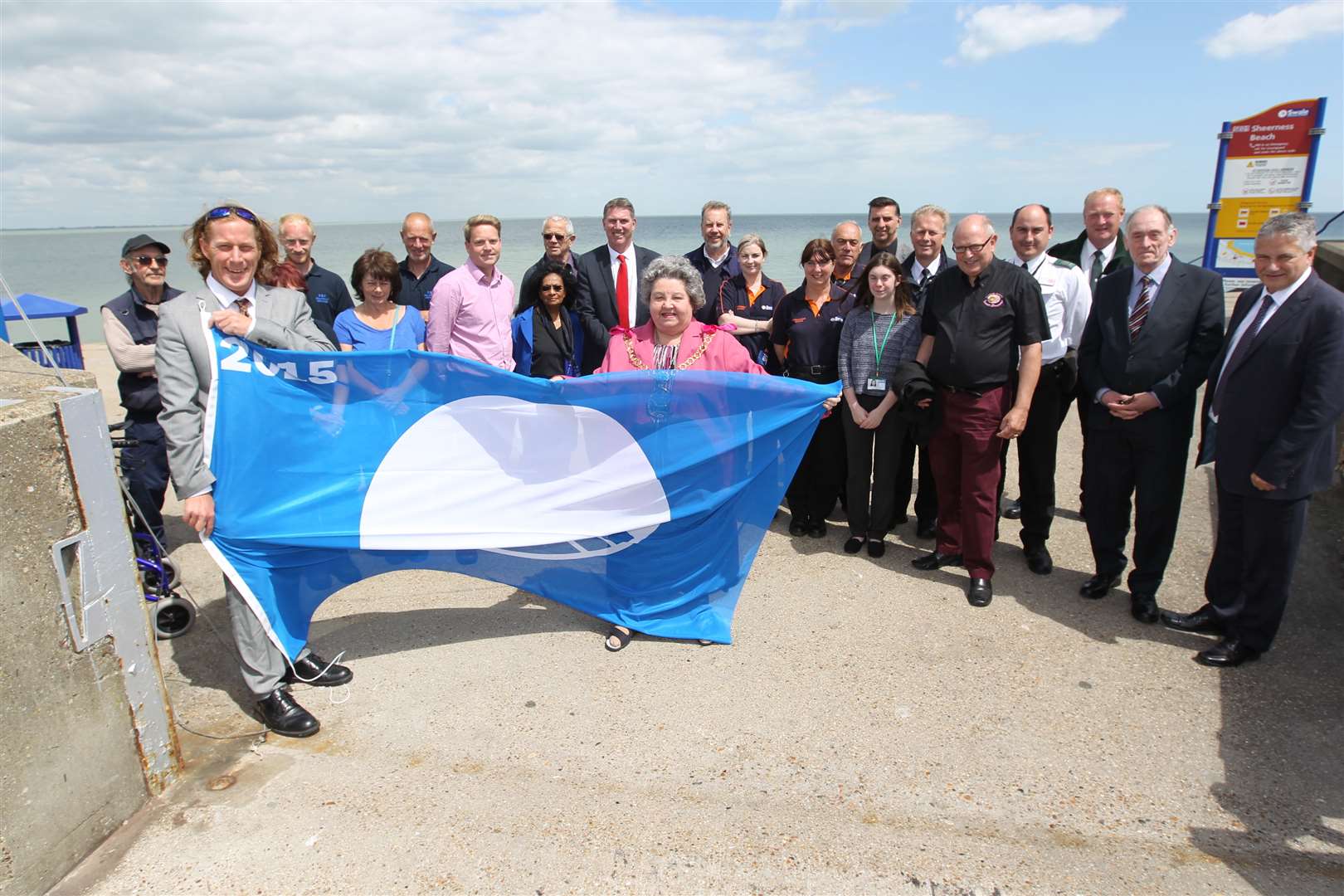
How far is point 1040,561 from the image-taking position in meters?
5.20

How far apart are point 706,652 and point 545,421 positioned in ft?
4.84

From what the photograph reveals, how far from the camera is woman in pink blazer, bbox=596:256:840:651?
4355 millimetres

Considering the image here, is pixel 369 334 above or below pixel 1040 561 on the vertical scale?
above

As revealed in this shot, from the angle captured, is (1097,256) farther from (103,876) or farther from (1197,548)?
(103,876)

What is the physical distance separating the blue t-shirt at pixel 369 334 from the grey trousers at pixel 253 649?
2281 mm

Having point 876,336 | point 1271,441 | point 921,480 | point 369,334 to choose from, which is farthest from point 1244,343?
point 369,334

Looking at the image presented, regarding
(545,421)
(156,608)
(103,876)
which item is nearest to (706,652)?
(545,421)

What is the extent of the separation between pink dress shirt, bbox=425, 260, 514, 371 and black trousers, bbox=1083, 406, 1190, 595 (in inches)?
148

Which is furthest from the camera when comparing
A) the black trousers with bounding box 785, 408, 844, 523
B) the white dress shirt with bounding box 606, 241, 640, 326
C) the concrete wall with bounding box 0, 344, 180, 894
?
the white dress shirt with bounding box 606, 241, 640, 326

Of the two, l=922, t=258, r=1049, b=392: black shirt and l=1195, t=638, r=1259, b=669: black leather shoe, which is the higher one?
l=922, t=258, r=1049, b=392: black shirt

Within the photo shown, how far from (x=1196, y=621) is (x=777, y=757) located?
264 cm

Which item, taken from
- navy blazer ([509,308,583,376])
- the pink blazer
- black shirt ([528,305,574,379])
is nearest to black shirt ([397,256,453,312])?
navy blazer ([509,308,583,376])

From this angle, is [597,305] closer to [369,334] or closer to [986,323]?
[369,334]

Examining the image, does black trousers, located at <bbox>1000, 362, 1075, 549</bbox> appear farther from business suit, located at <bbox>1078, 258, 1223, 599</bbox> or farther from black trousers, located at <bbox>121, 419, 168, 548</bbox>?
black trousers, located at <bbox>121, 419, 168, 548</bbox>
